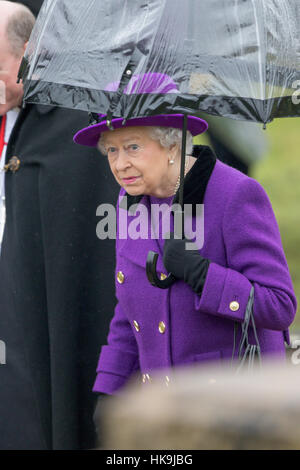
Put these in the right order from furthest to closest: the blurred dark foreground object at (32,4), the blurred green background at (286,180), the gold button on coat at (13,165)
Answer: the blurred green background at (286,180), the blurred dark foreground object at (32,4), the gold button on coat at (13,165)

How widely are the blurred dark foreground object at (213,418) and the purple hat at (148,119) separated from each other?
1649mm

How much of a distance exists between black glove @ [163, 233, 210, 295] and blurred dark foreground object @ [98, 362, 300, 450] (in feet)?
5.56

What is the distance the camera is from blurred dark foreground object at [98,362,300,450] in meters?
1.57

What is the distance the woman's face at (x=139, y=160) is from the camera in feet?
11.4

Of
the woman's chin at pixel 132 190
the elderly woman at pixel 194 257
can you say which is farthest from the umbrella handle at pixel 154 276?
the woman's chin at pixel 132 190

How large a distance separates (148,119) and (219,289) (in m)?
0.64

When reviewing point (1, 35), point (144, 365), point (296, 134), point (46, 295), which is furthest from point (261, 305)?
point (296, 134)

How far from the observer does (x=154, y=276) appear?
11.3 feet

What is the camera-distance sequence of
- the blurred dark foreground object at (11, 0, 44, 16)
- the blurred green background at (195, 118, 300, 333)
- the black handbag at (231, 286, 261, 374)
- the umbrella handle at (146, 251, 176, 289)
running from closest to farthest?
1. the black handbag at (231, 286, 261, 374)
2. the umbrella handle at (146, 251, 176, 289)
3. the blurred dark foreground object at (11, 0, 44, 16)
4. the blurred green background at (195, 118, 300, 333)

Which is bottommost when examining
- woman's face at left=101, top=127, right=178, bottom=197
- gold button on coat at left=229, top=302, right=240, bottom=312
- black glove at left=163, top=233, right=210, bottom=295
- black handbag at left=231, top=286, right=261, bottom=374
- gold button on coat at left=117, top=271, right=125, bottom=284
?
black handbag at left=231, top=286, right=261, bottom=374

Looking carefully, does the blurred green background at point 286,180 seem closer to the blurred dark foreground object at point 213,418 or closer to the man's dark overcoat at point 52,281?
the man's dark overcoat at point 52,281

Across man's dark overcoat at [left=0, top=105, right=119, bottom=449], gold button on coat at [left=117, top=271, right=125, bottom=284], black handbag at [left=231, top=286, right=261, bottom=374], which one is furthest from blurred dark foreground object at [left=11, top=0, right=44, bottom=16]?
black handbag at [left=231, top=286, right=261, bottom=374]

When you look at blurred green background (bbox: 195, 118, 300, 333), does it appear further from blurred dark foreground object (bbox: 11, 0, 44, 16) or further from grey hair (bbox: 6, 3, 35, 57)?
grey hair (bbox: 6, 3, 35, 57)
